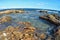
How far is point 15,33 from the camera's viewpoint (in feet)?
32.9

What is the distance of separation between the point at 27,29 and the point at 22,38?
164cm

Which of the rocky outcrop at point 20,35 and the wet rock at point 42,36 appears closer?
the rocky outcrop at point 20,35

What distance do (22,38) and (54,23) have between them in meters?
4.73

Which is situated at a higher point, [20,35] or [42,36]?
[20,35]

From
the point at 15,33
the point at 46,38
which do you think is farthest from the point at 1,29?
the point at 46,38

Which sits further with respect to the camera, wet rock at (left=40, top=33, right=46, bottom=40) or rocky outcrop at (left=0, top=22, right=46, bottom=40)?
wet rock at (left=40, top=33, right=46, bottom=40)

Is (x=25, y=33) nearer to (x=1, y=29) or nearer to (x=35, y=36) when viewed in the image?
(x=35, y=36)

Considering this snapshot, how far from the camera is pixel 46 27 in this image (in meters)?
11.9

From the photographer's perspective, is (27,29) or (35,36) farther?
(27,29)

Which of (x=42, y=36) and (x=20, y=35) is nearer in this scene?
(x=20, y=35)

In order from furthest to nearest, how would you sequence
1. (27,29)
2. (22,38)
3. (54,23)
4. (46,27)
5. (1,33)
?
(54,23) → (46,27) → (27,29) → (1,33) → (22,38)

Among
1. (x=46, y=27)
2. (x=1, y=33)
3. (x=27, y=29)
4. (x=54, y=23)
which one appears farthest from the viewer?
(x=54, y=23)

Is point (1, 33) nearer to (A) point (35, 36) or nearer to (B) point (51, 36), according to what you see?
(A) point (35, 36)

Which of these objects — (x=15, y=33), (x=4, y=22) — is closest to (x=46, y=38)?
(x=15, y=33)
